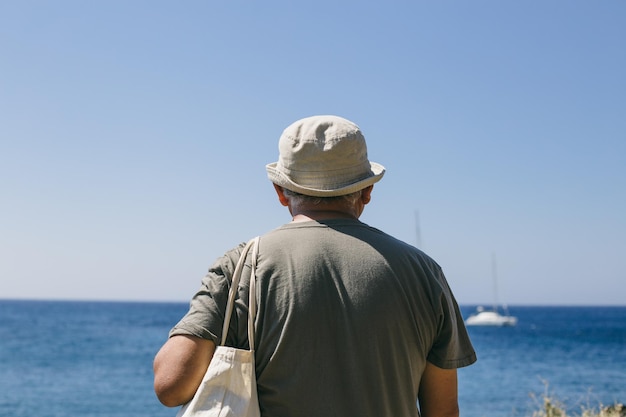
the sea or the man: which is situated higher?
the man

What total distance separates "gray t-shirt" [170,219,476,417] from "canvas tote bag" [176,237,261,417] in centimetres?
4

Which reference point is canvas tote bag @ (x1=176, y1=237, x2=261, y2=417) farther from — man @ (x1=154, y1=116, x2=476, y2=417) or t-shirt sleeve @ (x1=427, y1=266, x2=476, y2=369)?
t-shirt sleeve @ (x1=427, y1=266, x2=476, y2=369)

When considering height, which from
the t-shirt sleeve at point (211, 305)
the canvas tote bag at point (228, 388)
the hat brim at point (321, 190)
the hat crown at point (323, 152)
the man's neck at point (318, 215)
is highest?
the hat crown at point (323, 152)

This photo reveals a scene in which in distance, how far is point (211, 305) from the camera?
1919 millimetres

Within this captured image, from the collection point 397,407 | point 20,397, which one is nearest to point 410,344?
point 397,407

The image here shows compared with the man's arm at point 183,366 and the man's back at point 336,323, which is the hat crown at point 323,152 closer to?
the man's back at point 336,323

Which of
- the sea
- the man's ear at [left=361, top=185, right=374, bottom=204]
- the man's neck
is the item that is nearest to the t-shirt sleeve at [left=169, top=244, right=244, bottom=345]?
the man's neck

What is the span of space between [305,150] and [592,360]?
43520 millimetres

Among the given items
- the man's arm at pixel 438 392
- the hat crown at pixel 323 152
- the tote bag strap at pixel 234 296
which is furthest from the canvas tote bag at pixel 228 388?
the man's arm at pixel 438 392

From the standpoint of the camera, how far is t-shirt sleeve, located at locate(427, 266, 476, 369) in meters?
2.08

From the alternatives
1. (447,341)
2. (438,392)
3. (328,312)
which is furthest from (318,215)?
(438,392)

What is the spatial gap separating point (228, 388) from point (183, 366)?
133mm

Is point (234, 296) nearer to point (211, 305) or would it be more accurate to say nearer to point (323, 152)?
point (211, 305)

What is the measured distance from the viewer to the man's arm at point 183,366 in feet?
6.18
